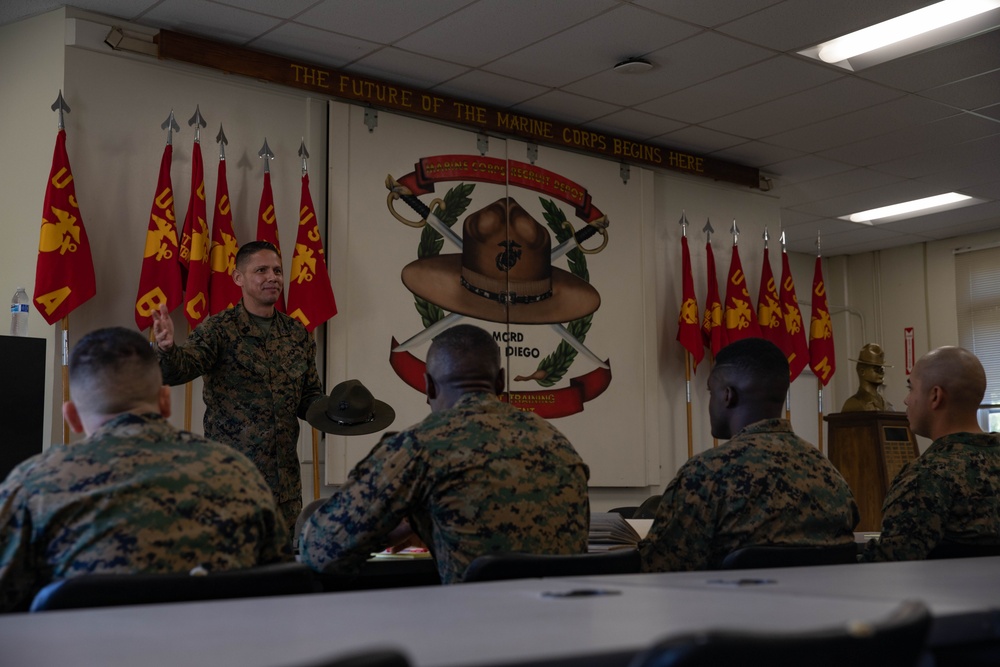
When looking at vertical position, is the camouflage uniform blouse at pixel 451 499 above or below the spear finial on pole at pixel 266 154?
below

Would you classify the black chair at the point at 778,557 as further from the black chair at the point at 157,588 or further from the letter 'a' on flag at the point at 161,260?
the letter 'a' on flag at the point at 161,260

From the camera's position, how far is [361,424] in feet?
14.4

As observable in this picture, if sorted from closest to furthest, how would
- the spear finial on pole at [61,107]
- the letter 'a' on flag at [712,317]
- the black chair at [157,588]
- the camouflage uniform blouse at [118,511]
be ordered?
1. the black chair at [157,588]
2. the camouflage uniform blouse at [118,511]
3. the spear finial on pole at [61,107]
4. the letter 'a' on flag at [712,317]

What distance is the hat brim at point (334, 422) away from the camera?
4348 mm

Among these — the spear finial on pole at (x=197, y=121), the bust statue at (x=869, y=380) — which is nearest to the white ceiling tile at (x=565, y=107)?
the spear finial on pole at (x=197, y=121)

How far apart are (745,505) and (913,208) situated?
24.0ft

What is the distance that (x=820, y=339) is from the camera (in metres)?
8.20

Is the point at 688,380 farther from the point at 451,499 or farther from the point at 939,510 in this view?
the point at 451,499

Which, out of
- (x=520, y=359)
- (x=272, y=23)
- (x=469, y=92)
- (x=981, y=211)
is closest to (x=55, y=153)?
(x=272, y=23)

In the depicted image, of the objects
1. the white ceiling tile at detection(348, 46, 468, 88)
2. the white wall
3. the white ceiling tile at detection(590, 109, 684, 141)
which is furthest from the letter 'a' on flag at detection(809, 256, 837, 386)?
the white wall

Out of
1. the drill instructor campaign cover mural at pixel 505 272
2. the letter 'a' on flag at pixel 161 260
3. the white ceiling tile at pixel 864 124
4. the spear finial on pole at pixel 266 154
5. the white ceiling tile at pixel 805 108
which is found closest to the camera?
the letter 'a' on flag at pixel 161 260

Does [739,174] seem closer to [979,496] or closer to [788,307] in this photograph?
[788,307]

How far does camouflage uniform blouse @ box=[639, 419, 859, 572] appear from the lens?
2.71 meters

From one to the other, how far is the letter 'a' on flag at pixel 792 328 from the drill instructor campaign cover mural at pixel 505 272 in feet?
3.85
